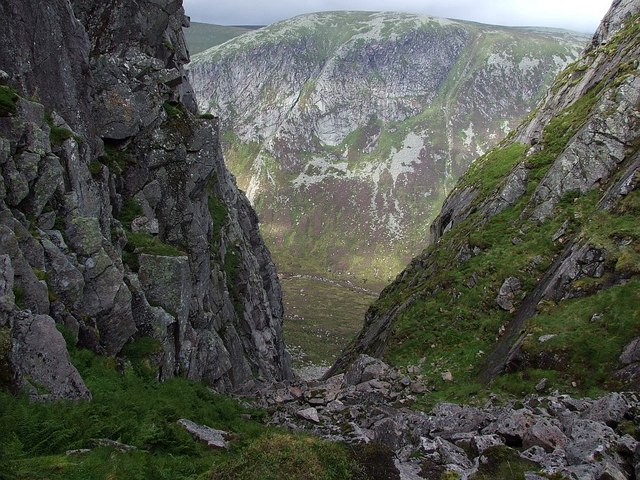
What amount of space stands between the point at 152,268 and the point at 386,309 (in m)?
31.6

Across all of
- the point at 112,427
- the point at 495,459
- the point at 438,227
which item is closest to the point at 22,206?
the point at 112,427

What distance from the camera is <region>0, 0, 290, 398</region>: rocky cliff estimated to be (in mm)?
17922

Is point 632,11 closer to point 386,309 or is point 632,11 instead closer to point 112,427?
point 386,309

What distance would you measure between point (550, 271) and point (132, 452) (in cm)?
2949

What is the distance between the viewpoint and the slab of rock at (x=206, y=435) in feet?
49.9

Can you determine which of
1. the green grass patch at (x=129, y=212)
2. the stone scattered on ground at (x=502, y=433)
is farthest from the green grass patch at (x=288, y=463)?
the green grass patch at (x=129, y=212)

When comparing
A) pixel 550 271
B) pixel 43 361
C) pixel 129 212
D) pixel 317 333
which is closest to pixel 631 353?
pixel 550 271

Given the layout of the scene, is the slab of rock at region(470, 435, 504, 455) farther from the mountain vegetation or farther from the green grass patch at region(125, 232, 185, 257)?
the green grass patch at region(125, 232, 185, 257)

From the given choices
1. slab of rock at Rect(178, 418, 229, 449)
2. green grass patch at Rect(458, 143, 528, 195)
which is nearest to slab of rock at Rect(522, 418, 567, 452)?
slab of rock at Rect(178, 418, 229, 449)

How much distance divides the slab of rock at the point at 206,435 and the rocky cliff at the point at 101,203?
3.83 m

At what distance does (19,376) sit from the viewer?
14.1 m

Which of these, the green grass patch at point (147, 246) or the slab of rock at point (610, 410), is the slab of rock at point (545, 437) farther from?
the green grass patch at point (147, 246)

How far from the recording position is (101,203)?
28375mm

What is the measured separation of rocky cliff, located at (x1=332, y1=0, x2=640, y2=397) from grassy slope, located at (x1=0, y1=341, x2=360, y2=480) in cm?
1575
